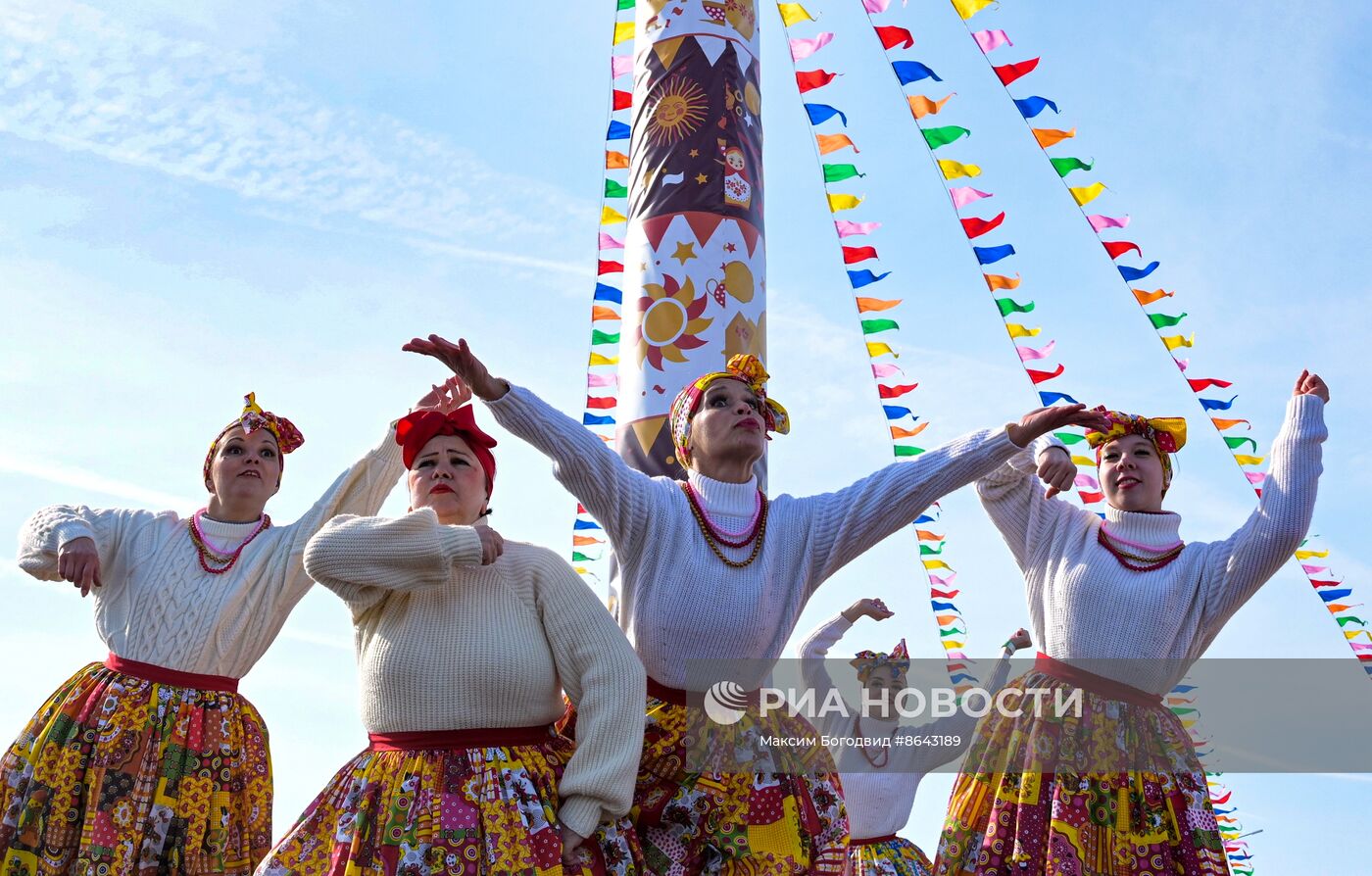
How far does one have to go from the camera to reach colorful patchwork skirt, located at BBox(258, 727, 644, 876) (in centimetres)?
280

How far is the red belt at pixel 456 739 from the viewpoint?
297 centimetres

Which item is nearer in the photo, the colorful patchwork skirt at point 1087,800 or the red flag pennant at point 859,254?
the colorful patchwork skirt at point 1087,800

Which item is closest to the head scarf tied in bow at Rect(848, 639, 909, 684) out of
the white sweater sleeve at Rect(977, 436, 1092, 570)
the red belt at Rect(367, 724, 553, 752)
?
the white sweater sleeve at Rect(977, 436, 1092, 570)

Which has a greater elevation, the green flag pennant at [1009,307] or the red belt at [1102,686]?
the green flag pennant at [1009,307]

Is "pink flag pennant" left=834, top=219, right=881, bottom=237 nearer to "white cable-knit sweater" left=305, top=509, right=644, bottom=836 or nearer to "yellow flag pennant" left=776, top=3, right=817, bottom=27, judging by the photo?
"yellow flag pennant" left=776, top=3, right=817, bottom=27

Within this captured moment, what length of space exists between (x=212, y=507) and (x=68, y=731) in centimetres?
76

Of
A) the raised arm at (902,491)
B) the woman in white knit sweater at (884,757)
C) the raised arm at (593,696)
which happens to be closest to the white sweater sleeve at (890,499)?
the raised arm at (902,491)

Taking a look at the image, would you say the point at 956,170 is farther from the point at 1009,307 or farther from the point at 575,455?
the point at 575,455

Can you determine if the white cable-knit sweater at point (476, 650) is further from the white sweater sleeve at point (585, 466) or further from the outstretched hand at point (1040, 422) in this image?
the outstretched hand at point (1040, 422)

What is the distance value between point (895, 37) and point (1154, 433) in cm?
233

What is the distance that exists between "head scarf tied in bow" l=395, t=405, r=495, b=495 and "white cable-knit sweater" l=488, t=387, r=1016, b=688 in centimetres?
12

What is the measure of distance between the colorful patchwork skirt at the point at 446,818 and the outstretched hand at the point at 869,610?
1334 millimetres

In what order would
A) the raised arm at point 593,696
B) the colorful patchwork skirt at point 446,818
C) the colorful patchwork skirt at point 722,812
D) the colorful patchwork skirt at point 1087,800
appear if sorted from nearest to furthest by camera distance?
the colorful patchwork skirt at point 446,818 → the raised arm at point 593,696 → the colorful patchwork skirt at point 722,812 → the colorful patchwork skirt at point 1087,800

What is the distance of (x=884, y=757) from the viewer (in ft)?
16.5
